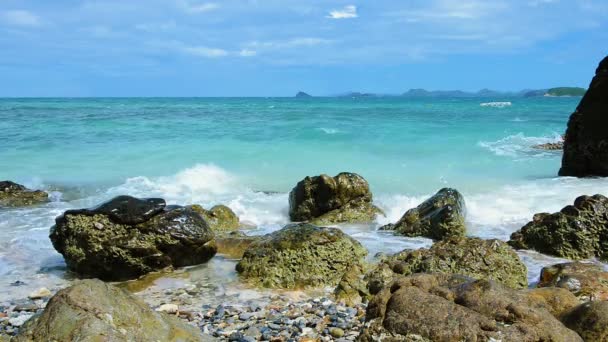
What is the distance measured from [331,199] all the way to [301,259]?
472 cm

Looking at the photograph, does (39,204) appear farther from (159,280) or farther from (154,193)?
(159,280)

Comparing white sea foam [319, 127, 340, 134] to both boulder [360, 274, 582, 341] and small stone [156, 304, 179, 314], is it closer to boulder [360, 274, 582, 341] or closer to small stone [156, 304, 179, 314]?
small stone [156, 304, 179, 314]

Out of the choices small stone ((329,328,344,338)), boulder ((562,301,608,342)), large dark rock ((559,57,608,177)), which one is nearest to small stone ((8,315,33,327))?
small stone ((329,328,344,338))

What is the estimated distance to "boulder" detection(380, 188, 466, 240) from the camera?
10.3m

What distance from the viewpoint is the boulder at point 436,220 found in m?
10.3

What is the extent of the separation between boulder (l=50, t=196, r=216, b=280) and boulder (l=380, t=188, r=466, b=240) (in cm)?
410

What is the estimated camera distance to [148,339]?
3.86 m

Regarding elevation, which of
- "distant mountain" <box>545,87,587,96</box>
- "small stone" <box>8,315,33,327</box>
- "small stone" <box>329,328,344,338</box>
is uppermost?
"distant mountain" <box>545,87,587,96</box>

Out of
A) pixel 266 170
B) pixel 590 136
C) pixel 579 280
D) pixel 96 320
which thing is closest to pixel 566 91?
pixel 590 136

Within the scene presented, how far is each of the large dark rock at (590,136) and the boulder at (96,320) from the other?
16413mm

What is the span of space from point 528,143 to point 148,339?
2910cm

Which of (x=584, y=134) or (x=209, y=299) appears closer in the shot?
(x=209, y=299)

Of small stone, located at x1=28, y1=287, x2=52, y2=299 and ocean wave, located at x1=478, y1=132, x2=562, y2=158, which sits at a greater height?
ocean wave, located at x1=478, y1=132, x2=562, y2=158

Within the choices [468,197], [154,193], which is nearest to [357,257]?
[468,197]
